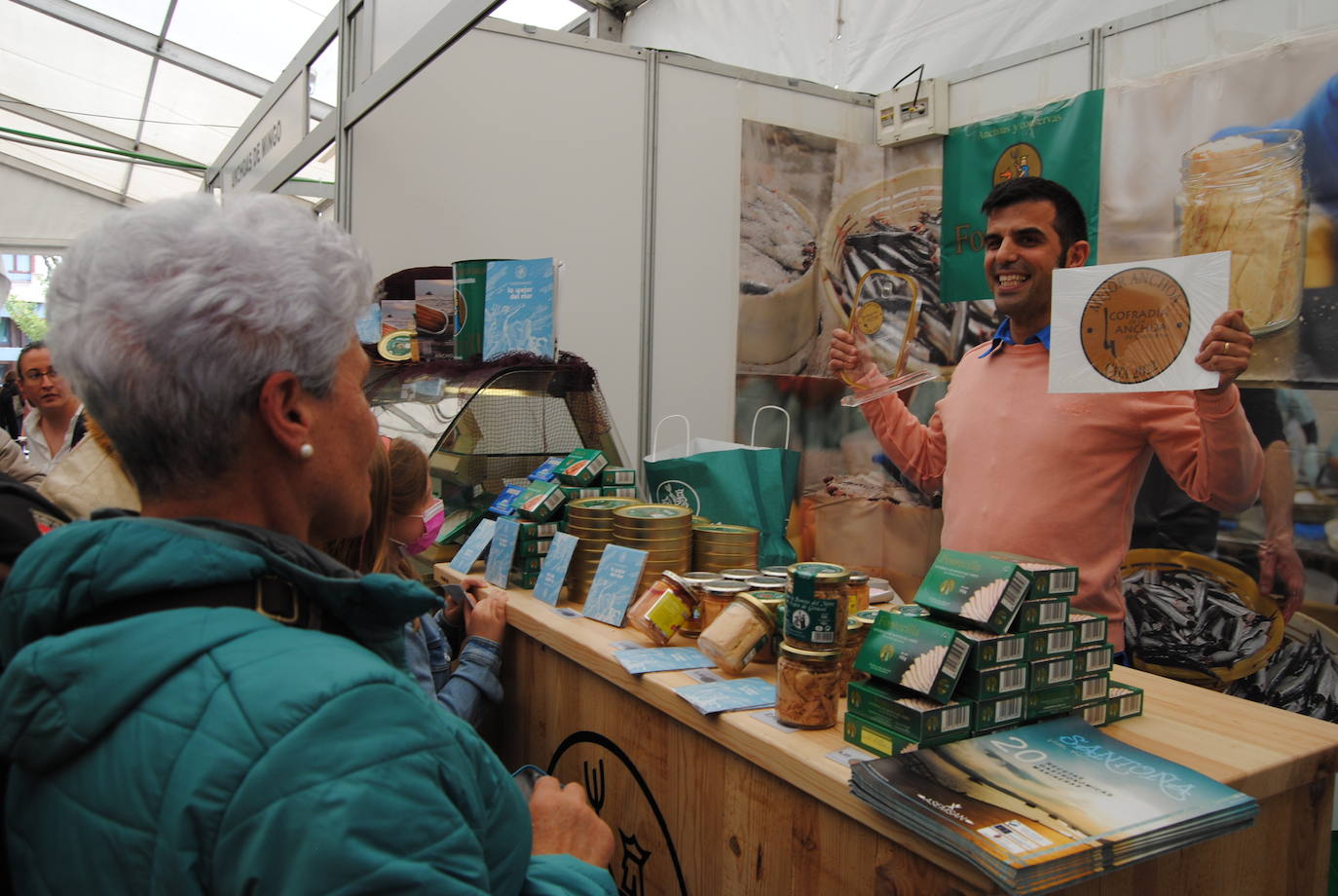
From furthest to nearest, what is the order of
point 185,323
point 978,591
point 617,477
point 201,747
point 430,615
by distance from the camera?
point 617,477 < point 430,615 < point 978,591 < point 185,323 < point 201,747

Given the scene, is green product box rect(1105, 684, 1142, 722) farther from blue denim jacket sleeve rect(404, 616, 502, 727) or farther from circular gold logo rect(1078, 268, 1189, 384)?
blue denim jacket sleeve rect(404, 616, 502, 727)

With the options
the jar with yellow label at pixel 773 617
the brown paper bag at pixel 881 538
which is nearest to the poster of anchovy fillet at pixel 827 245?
the brown paper bag at pixel 881 538

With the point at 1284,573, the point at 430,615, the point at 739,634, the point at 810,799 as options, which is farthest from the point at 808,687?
the point at 1284,573

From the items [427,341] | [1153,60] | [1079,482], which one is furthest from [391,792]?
[1153,60]

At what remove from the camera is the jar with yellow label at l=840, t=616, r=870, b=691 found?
5.19ft

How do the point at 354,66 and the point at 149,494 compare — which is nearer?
the point at 149,494

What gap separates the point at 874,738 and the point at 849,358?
155 cm

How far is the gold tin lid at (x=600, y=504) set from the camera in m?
2.27

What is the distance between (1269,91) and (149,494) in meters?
3.46

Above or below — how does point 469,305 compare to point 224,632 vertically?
above

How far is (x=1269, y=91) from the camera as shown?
2.94m

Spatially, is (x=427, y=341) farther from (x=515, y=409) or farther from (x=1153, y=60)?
(x=1153, y=60)

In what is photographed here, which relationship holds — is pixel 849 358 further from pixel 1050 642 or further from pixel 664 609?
pixel 1050 642

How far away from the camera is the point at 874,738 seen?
130 cm
